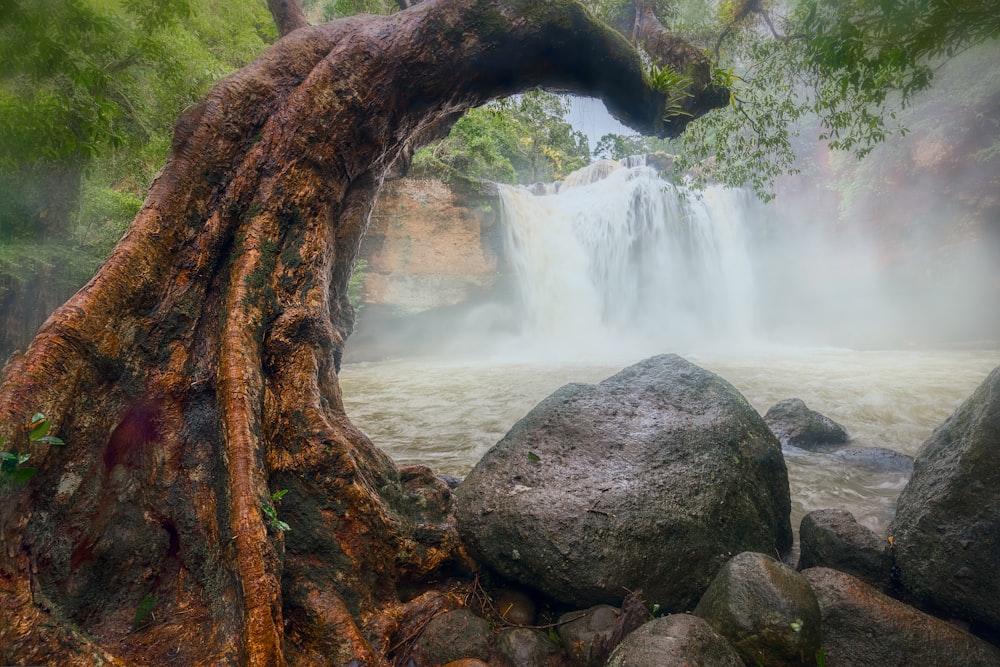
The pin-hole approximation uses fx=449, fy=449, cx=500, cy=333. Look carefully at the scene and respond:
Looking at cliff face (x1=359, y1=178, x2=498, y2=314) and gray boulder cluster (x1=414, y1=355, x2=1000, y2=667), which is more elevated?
cliff face (x1=359, y1=178, x2=498, y2=314)

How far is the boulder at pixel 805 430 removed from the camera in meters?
5.82

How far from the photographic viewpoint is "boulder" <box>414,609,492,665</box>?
2.04 metres

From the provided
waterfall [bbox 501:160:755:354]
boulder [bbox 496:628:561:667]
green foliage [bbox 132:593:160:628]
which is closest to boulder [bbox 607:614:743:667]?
boulder [bbox 496:628:561:667]

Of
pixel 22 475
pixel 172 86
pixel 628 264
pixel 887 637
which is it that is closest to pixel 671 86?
pixel 887 637

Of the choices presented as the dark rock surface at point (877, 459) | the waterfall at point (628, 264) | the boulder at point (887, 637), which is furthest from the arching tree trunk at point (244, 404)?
the waterfall at point (628, 264)

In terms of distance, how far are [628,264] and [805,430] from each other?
1643 cm

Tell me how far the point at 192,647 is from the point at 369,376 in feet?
41.8

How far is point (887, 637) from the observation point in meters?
1.99

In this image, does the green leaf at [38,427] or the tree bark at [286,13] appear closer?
the green leaf at [38,427]

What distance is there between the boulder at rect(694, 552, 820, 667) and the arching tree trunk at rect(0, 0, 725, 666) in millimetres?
1372

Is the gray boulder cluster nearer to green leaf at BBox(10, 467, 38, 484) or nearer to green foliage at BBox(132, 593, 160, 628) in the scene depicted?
green foliage at BBox(132, 593, 160, 628)

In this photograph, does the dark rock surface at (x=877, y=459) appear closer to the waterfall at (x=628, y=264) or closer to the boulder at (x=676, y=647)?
the boulder at (x=676, y=647)

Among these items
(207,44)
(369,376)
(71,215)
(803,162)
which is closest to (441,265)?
(369,376)

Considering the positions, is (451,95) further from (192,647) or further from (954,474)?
(954,474)
